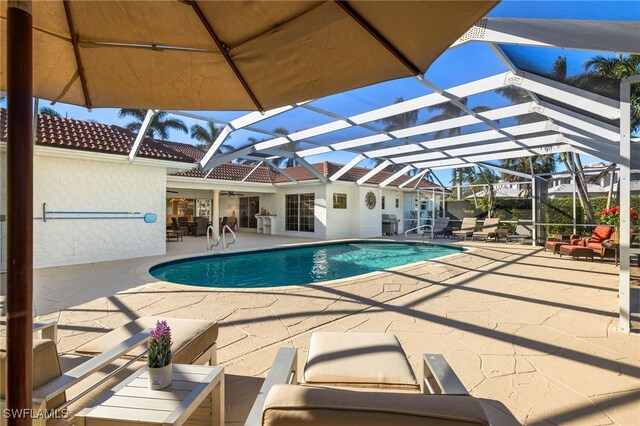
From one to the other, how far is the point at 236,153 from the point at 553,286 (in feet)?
32.3

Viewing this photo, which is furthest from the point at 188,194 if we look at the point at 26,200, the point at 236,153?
the point at 26,200

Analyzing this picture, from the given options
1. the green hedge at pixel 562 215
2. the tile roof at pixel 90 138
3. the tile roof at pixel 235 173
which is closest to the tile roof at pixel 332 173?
the tile roof at pixel 235 173

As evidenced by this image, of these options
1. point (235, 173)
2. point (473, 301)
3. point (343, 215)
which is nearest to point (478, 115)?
point (473, 301)

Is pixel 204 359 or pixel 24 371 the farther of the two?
pixel 204 359

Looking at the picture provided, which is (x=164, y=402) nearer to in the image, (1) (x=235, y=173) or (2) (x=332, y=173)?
(2) (x=332, y=173)

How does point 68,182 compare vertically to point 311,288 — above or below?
above

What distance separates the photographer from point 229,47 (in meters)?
2.37

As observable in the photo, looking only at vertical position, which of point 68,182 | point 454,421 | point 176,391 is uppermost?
point 68,182

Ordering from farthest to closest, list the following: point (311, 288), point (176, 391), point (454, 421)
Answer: point (311, 288), point (176, 391), point (454, 421)

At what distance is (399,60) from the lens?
A: 88.1 inches

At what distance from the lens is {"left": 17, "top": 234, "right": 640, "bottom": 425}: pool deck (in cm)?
266

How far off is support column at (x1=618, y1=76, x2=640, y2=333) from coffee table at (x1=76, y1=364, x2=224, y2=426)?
4.95 m

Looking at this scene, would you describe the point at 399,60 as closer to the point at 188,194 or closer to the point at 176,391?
the point at 176,391

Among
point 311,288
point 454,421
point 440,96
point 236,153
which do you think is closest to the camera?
point 454,421
